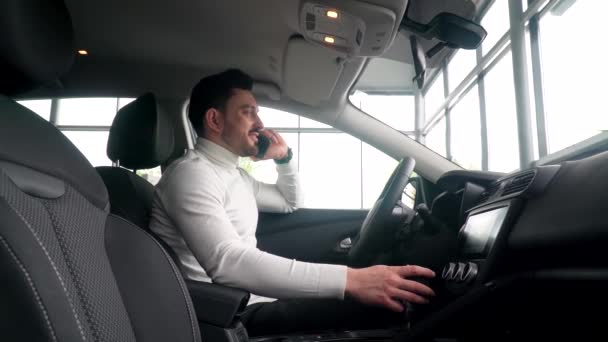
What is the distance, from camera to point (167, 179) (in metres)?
1.44

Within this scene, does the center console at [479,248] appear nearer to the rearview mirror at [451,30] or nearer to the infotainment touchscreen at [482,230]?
the infotainment touchscreen at [482,230]

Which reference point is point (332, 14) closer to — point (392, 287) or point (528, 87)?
point (392, 287)

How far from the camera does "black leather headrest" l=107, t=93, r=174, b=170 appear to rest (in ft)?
5.04

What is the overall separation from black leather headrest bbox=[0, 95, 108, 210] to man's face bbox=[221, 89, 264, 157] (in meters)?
0.81

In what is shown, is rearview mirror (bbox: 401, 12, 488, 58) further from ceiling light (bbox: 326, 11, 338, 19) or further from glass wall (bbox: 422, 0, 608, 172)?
glass wall (bbox: 422, 0, 608, 172)

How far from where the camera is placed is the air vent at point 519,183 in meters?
0.90

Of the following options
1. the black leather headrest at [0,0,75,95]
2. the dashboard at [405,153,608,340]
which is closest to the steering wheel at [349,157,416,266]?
the dashboard at [405,153,608,340]

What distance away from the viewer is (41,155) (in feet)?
2.49

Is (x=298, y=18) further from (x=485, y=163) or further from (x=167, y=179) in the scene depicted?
(x=485, y=163)

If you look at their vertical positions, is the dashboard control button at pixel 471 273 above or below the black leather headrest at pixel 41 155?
below

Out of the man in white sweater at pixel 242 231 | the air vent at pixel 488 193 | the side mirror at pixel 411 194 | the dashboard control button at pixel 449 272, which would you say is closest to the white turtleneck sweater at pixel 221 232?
the man in white sweater at pixel 242 231

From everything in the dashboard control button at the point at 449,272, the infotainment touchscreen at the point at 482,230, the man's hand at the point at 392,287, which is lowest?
the man's hand at the point at 392,287

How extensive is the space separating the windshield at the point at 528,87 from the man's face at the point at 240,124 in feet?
1.31

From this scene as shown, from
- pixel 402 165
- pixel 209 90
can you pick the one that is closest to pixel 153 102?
pixel 209 90
